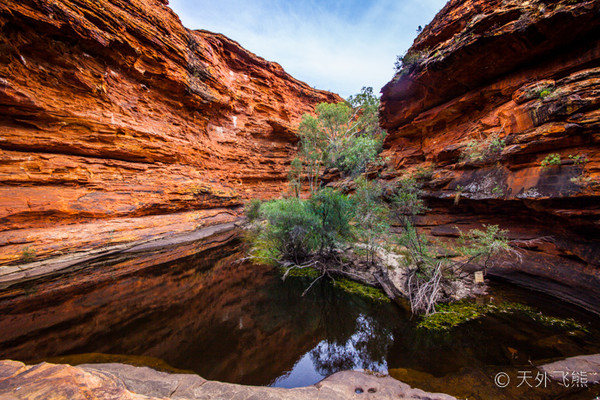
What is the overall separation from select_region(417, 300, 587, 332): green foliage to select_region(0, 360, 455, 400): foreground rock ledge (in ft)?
8.53

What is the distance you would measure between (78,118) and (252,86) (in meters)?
18.7

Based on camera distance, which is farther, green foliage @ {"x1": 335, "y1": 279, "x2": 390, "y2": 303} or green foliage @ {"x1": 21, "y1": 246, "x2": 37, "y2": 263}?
A: green foliage @ {"x1": 21, "y1": 246, "x2": 37, "y2": 263}

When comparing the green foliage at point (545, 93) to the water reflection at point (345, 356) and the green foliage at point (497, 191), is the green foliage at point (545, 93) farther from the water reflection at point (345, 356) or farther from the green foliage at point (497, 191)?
the water reflection at point (345, 356)

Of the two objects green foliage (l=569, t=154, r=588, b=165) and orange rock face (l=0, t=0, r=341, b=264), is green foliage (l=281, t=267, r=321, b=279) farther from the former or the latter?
orange rock face (l=0, t=0, r=341, b=264)

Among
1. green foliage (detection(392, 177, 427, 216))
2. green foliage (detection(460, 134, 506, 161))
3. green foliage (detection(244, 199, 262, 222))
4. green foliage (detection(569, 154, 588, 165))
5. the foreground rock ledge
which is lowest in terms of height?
the foreground rock ledge

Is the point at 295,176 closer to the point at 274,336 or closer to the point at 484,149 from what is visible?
the point at 484,149

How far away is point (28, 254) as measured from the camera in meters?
9.27

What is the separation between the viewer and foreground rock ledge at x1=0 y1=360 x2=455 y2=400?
2096mm

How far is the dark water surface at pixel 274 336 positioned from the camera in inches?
150

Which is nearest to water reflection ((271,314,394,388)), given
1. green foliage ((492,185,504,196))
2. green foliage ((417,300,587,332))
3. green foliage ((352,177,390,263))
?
green foliage ((417,300,587,332))

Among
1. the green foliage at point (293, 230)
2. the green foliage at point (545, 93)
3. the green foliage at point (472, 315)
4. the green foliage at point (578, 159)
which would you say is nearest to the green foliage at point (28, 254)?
the green foliage at point (293, 230)

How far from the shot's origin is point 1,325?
5.51 meters

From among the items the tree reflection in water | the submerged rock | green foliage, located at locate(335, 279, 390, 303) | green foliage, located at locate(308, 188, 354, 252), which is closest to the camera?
the submerged rock

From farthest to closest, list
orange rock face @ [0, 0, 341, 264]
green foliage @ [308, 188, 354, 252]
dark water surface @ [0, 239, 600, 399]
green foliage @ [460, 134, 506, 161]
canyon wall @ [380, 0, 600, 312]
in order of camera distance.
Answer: orange rock face @ [0, 0, 341, 264] < green foliage @ [308, 188, 354, 252] < green foliage @ [460, 134, 506, 161] < canyon wall @ [380, 0, 600, 312] < dark water surface @ [0, 239, 600, 399]
